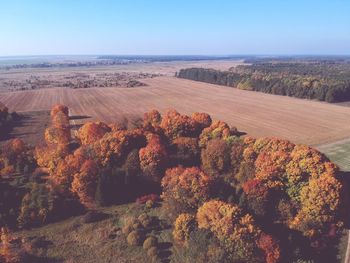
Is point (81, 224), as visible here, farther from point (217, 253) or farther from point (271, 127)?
point (271, 127)

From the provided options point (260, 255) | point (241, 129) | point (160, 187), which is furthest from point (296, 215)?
point (241, 129)

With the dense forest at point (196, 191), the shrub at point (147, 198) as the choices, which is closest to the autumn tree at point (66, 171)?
the dense forest at point (196, 191)

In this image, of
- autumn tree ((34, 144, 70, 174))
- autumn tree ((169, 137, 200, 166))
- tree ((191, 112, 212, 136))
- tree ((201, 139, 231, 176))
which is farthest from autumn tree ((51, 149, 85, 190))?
tree ((191, 112, 212, 136))

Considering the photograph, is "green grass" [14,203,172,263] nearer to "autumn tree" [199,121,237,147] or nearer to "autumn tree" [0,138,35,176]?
"autumn tree" [0,138,35,176]

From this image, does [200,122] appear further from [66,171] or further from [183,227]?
[183,227]

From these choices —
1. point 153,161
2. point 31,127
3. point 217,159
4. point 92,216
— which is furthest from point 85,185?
point 31,127
